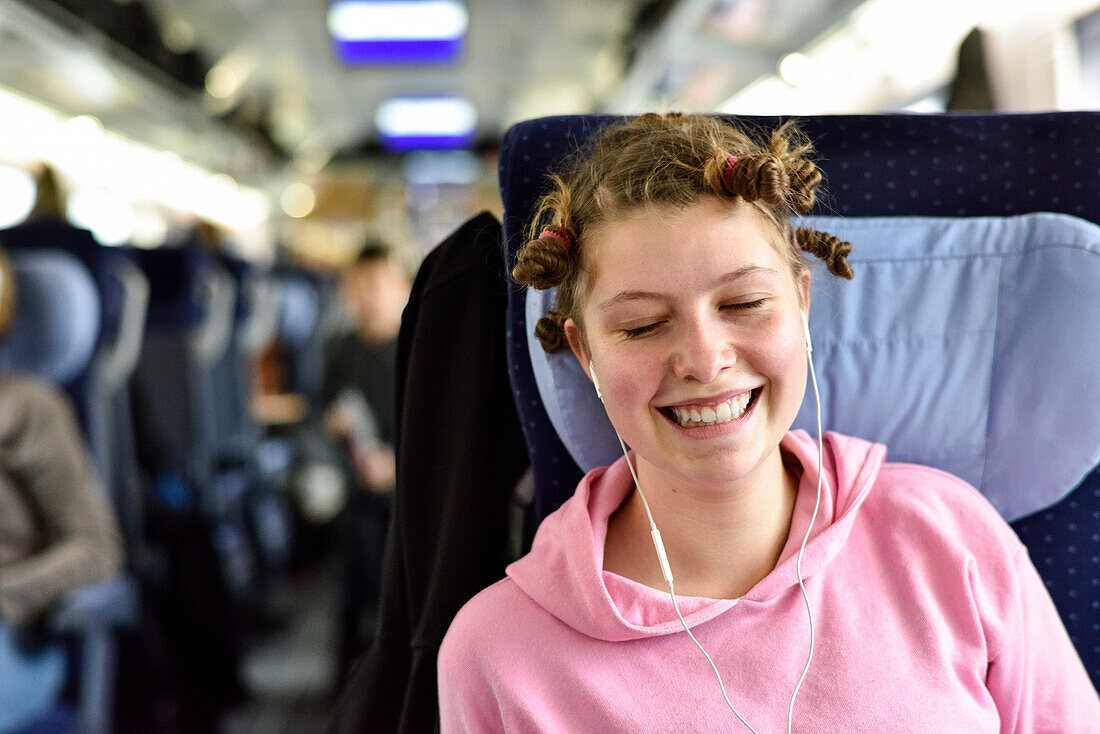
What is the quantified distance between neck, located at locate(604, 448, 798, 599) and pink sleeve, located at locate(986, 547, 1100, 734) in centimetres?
30

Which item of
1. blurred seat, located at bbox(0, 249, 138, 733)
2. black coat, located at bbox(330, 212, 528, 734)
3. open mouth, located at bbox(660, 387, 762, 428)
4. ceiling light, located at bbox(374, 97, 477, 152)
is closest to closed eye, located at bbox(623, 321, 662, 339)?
open mouth, located at bbox(660, 387, 762, 428)

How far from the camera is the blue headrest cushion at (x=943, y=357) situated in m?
1.26

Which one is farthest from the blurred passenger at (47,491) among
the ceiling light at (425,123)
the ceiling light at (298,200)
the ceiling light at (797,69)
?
the ceiling light at (298,200)

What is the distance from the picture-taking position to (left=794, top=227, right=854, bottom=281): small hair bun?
1208 millimetres

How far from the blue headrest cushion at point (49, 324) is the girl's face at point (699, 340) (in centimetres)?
191

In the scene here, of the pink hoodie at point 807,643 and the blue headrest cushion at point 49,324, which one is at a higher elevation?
the blue headrest cushion at point 49,324

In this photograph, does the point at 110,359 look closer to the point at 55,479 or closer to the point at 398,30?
the point at 55,479

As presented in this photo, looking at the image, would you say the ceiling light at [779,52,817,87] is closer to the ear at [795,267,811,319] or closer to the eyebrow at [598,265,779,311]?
the ear at [795,267,811,319]

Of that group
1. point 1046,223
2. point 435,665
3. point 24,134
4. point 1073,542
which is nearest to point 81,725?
point 435,665

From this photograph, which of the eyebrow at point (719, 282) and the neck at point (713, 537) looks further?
the neck at point (713, 537)

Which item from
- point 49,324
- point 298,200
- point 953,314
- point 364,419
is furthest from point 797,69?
point 298,200

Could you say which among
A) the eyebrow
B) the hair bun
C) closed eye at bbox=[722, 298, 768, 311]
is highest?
the hair bun

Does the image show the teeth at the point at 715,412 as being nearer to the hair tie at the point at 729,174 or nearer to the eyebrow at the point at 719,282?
the eyebrow at the point at 719,282

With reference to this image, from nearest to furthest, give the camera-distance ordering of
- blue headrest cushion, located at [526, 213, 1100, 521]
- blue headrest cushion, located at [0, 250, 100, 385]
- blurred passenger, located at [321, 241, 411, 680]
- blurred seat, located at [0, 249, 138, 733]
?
blue headrest cushion, located at [526, 213, 1100, 521]
blurred seat, located at [0, 249, 138, 733]
blue headrest cushion, located at [0, 250, 100, 385]
blurred passenger, located at [321, 241, 411, 680]
